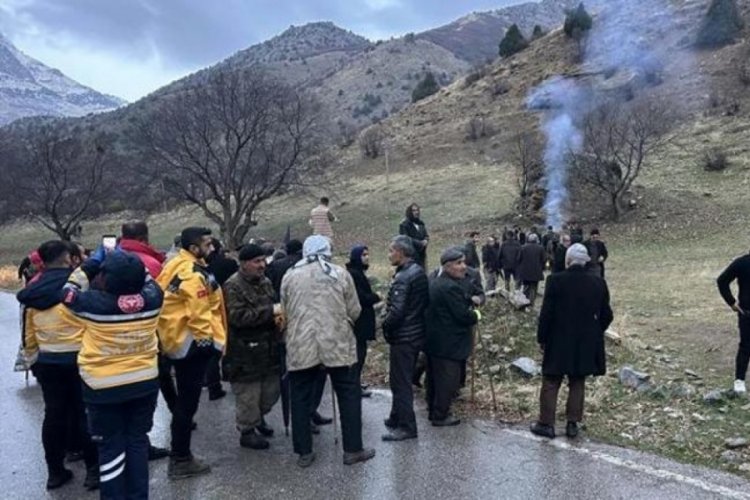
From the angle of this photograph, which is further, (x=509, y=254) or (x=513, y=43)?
(x=513, y=43)

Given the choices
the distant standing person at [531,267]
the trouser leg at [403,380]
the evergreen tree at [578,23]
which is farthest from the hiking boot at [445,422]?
the evergreen tree at [578,23]

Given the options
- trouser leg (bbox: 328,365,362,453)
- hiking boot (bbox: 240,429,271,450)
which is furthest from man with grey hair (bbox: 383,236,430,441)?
hiking boot (bbox: 240,429,271,450)

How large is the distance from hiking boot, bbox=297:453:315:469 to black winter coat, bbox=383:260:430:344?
128cm

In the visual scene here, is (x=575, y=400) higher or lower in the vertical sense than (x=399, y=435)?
higher

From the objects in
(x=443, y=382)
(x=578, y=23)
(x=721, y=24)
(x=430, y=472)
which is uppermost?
(x=578, y=23)

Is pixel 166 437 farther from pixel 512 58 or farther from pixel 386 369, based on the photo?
pixel 512 58

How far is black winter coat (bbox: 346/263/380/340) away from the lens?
21.2 feet

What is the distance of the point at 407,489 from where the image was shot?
4.91 metres

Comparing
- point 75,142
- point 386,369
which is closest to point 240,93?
point 75,142

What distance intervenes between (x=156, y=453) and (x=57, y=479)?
2.62 feet

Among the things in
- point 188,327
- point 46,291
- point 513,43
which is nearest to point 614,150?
point 188,327

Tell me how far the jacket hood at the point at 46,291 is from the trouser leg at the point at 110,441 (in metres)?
1.11

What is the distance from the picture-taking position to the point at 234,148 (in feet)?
109

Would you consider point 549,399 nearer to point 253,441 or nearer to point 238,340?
point 253,441
